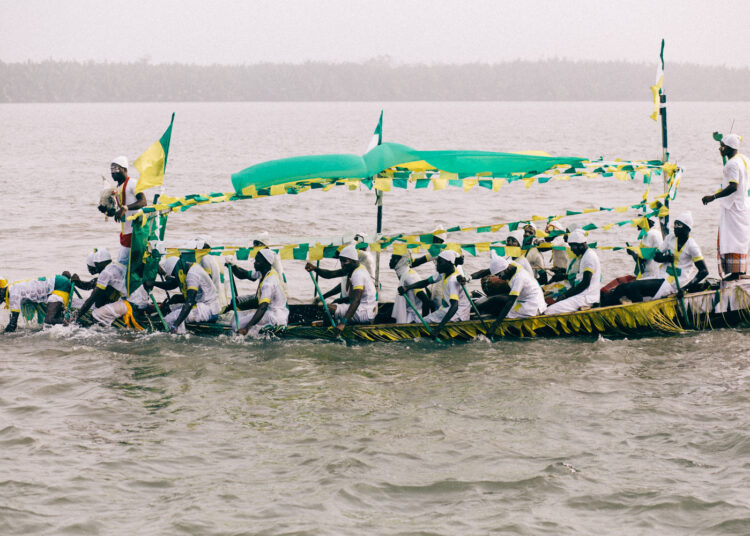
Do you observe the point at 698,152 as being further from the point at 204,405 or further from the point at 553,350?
the point at 204,405

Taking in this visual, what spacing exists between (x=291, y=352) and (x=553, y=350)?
3681mm

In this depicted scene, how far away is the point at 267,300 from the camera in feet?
40.8

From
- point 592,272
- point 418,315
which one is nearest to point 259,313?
point 418,315

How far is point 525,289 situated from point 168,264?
523cm

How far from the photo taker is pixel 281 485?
8.68 metres

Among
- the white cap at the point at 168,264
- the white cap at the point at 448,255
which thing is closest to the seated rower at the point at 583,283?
the white cap at the point at 448,255

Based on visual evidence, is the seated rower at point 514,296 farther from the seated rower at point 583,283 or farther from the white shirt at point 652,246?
the white shirt at point 652,246

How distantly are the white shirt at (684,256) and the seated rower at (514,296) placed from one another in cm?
191

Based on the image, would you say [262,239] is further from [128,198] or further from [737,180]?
[737,180]

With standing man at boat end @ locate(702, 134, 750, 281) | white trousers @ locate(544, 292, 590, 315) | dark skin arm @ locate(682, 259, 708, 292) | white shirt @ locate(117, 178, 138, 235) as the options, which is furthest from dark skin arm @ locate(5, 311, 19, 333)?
standing man at boat end @ locate(702, 134, 750, 281)

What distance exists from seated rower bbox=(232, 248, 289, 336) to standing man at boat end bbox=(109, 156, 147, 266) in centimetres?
202

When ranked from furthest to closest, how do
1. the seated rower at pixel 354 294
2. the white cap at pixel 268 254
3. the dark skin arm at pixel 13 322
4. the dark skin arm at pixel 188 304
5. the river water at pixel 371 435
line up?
the dark skin arm at pixel 13 322 < the dark skin arm at pixel 188 304 < the seated rower at pixel 354 294 < the white cap at pixel 268 254 < the river water at pixel 371 435

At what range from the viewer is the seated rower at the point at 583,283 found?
41.0ft

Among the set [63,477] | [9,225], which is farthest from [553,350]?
[9,225]
